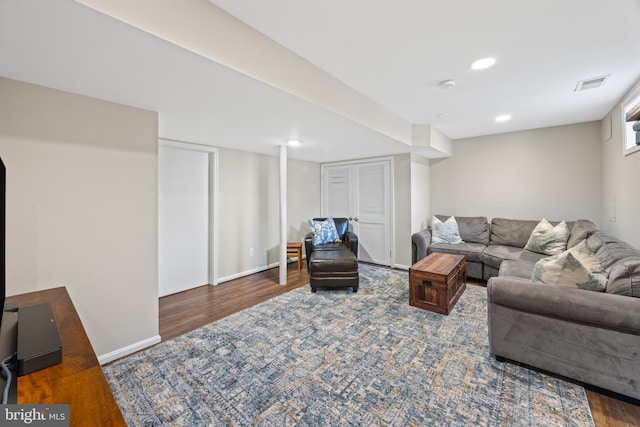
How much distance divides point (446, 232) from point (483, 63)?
2.80m

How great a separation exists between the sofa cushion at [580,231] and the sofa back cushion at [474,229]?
1.03 metres

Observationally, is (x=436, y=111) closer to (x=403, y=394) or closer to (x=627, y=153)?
(x=627, y=153)

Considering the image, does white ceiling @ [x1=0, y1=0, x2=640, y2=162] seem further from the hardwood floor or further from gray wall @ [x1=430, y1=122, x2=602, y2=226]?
the hardwood floor

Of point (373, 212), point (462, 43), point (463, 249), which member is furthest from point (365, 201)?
point (462, 43)

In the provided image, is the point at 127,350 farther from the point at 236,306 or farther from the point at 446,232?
the point at 446,232

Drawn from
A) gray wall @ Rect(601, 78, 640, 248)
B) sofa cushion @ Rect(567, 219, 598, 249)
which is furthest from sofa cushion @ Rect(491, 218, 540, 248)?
gray wall @ Rect(601, 78, 640, 248)

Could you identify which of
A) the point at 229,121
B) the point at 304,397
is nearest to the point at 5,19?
the point at 229,121

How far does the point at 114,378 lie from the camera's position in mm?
1829

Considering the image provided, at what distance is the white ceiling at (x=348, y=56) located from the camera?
135cm

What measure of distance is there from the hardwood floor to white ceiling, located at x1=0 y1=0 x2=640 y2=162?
2040 millimetres

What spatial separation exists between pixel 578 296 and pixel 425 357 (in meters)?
1.10

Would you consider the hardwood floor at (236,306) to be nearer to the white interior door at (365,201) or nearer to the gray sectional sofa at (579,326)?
the gray sectional sofa at (579,326)

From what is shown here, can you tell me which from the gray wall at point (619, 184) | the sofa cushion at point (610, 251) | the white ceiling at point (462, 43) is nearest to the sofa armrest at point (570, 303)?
the sofa cushion at point (610, 251)

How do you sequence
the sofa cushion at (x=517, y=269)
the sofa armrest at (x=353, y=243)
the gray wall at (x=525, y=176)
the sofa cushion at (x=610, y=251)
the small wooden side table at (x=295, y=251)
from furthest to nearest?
the small wooden side table at (x=295, y=251) < the sofa armrest at (x=353, y=243) < the gray wall at (x=525, y=176) < the sofa cushion at (x=517, y=269) < the sofa cushion at (x=610, y=251)
